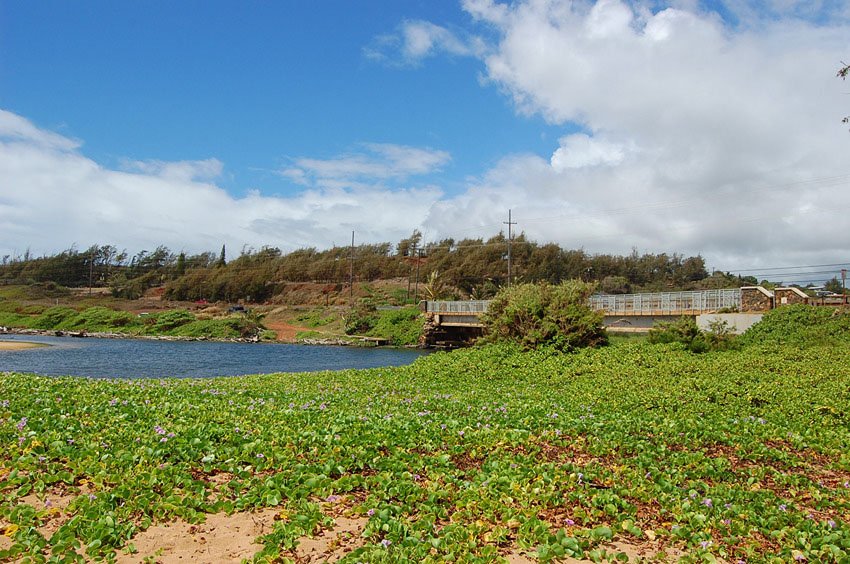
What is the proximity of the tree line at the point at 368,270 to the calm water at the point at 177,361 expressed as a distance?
25271 mm

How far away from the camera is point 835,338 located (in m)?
19.1

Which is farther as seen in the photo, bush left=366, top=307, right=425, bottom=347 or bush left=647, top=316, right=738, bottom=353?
bush left=366, top=307, right=425, bottom=347

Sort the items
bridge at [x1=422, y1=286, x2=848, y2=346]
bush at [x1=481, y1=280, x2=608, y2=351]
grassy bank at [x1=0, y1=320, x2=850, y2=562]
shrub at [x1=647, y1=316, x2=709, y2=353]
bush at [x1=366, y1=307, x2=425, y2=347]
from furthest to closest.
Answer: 1. bush at [x1=366, y1=307, x2=425, y2=347]
2. bridge at [x1=422, y1=286, x2=848, y2=346]
3. bush at [x1=481, y1=280, x2=608, y2=351]
4. shrub at [x1=647, y1=316, x2=709, y2=353]
5. grassy bank at [x1=0, y1=320, x2=850, y2=562]

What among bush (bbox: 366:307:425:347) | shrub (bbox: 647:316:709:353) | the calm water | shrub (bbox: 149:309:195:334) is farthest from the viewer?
shrub (bbox: 149:309:195:334)

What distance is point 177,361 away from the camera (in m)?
34.3

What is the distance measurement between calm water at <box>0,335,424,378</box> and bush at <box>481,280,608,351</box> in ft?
43.8

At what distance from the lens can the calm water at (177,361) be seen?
28.3 metres

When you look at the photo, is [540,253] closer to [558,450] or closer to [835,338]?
[835,338]

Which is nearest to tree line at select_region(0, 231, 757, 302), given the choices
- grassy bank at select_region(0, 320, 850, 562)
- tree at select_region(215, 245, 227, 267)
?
→ tree at select_region(215, 245, 227, 267)

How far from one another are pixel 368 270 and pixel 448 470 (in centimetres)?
9081

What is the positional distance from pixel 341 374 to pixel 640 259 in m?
81.1

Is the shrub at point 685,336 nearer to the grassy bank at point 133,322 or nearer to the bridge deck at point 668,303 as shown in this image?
the bridge deck at point 668,303

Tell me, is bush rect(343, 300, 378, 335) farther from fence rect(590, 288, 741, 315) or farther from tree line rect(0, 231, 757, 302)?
fence rect(590, 288, 741, 315)

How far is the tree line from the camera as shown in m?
81.9
